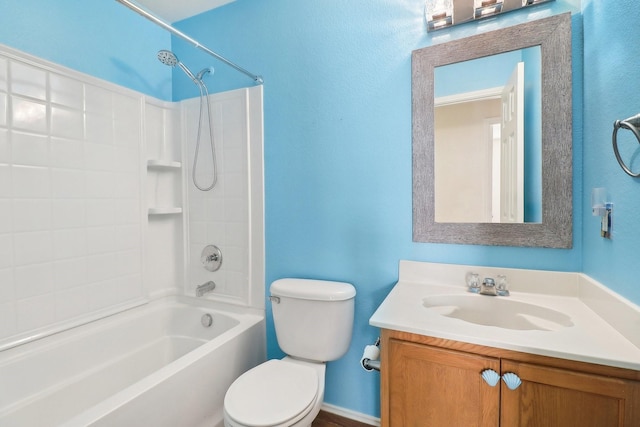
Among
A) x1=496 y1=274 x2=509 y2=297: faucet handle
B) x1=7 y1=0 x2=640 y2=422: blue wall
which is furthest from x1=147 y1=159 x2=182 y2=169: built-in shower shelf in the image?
x1=496 y1=274 x2=509 y2=297: faucet handle

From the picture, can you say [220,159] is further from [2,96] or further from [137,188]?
[2,96]

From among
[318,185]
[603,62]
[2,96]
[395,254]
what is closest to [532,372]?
[395,254]

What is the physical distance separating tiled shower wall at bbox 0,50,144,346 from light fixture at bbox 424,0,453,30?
1764 millimetres

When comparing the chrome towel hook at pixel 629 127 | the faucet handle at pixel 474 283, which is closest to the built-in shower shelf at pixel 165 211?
the faucet handle at pixel 474 283

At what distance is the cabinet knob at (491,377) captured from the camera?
866 mm

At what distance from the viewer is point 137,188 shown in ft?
6.07

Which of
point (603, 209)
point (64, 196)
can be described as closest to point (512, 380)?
point (603, 209)

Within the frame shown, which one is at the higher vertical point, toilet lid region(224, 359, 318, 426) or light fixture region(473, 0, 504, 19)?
light fixture region(473, 0, 504, 19)

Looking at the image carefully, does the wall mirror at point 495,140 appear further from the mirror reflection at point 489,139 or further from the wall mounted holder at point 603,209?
the wall mounted holder at point 603,209

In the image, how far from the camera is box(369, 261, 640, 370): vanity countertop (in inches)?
31.3

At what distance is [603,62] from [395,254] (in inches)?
41.5

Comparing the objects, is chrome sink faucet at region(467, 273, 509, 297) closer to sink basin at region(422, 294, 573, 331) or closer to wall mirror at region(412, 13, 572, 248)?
sink basin at region(422, 294, 573, 331)

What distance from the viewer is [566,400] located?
31.8 inches

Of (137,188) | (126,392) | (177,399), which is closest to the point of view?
(126,392)
